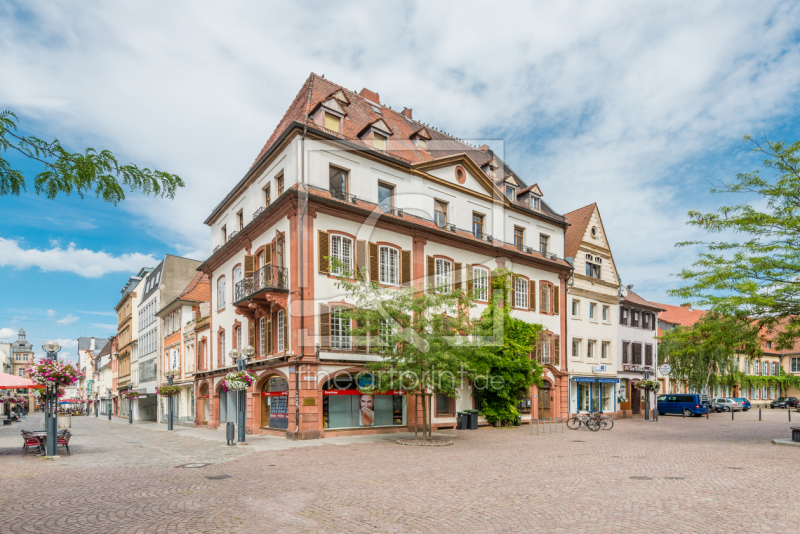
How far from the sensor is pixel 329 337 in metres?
A: 23.3

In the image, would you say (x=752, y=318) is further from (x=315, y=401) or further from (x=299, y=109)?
(x=299, y=109)

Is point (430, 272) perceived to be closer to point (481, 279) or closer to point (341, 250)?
point (481, 279)

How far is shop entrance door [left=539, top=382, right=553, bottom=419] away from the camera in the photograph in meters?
33.5

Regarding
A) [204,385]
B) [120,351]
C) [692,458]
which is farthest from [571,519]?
[120,351]

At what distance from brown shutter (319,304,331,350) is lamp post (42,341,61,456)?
9157 millimetres

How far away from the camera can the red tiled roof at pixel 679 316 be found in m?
62.4

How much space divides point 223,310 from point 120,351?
45.7 meters

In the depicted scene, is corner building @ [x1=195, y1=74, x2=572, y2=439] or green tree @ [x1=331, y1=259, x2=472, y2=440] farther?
corner building @ [x1=195, y1=74, x2=572, y2=439]

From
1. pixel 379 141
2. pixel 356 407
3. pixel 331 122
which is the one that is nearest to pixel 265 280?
pixel 356 407

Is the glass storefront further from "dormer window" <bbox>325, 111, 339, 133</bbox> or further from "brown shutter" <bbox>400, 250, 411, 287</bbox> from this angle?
"dormer window" <bbox>325, 111, 339, 133</bbox>

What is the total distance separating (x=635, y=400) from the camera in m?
42.6

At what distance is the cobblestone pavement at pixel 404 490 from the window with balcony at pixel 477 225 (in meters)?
14.4

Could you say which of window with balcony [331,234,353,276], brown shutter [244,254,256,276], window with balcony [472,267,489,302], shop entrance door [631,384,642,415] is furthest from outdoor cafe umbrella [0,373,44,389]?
shop entrance door [631,384,642,415]

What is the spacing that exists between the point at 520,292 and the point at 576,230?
8.79 meters
